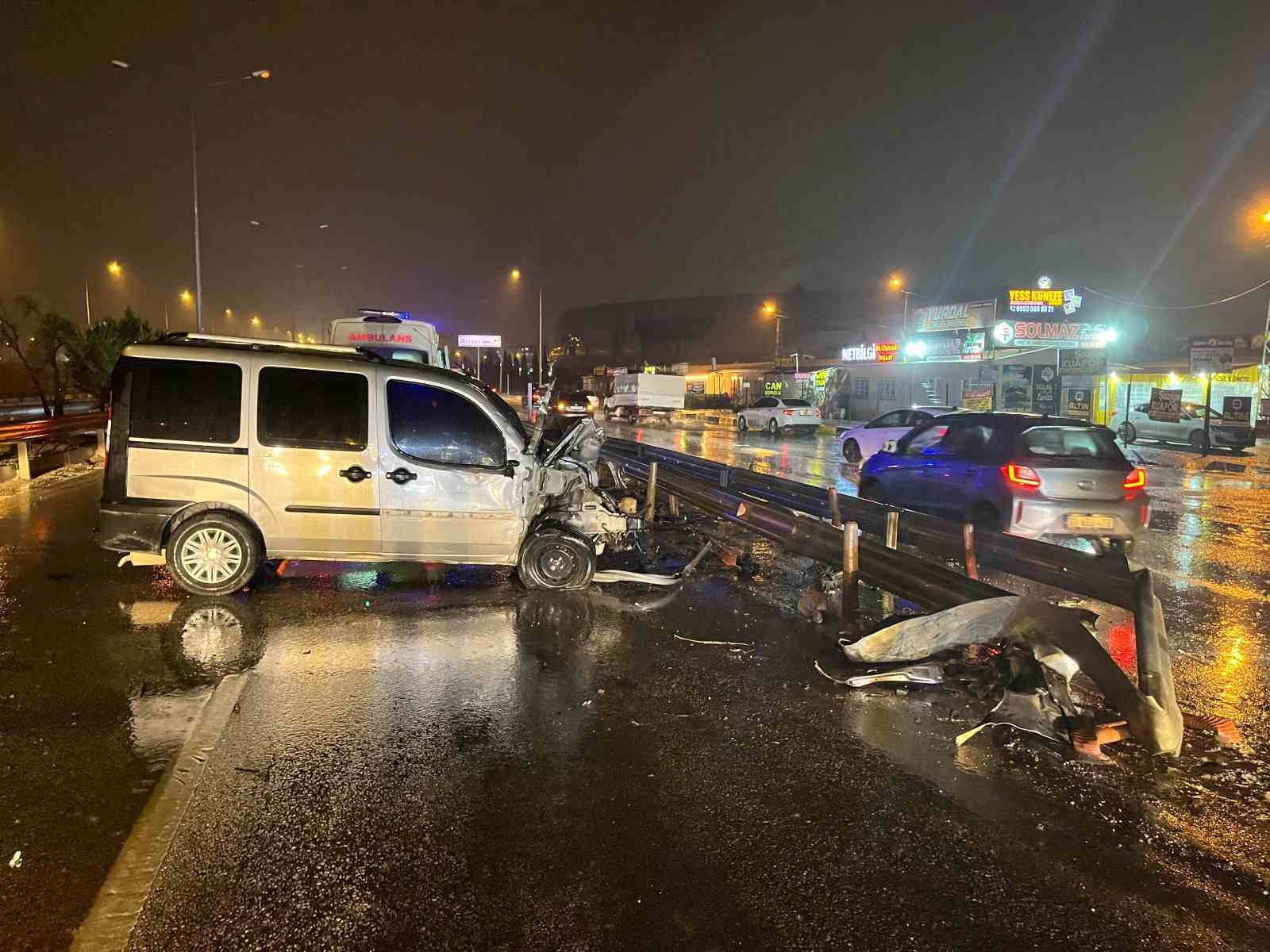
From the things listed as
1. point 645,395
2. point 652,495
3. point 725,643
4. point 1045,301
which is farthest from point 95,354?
point 1045,301

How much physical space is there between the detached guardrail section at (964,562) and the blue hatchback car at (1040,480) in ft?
4.17

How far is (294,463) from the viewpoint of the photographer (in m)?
6.55

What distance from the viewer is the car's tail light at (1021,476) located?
26.9ft

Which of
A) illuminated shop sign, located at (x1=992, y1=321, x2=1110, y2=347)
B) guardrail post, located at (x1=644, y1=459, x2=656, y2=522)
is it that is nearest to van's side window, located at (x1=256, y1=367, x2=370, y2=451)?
guardrail post, located at (x1=644, y1=459, x2=656, y2=522)

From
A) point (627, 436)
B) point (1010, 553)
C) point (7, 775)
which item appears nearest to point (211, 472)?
point (7, 775)

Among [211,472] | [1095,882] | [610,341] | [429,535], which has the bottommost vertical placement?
[1095,882]

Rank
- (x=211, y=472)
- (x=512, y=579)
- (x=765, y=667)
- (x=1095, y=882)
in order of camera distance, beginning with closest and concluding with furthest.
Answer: (x=1095, y=882)
(x=765, y=667)
(x=211, y=472)
(x=512, y=579)

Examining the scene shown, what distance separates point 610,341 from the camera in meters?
139

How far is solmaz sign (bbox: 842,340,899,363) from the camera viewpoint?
4059 centimetres

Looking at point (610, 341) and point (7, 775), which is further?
point (610, 341)

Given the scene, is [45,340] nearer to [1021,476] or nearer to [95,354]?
[95,354]

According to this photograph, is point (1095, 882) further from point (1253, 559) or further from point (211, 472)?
point (1253, 559)

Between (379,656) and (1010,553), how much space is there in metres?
4.73

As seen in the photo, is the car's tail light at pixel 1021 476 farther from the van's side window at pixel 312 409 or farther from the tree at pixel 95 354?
the tree at pixel 95 354
